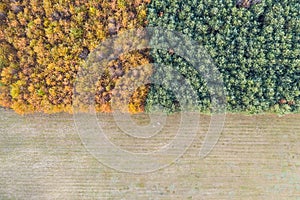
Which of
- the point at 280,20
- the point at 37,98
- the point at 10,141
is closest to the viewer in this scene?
the point at 280,20

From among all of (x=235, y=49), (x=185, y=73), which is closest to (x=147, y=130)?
(x=185, y=73)

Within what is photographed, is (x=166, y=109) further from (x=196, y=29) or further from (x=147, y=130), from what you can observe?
(x=196, y=29)

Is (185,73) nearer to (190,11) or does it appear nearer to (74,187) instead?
(190,11)

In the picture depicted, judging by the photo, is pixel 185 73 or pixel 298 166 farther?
pixel 298 166

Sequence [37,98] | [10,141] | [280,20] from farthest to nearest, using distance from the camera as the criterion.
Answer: [10,141]
[37,98]
[280,20]

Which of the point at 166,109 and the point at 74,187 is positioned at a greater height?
the point at 166,109

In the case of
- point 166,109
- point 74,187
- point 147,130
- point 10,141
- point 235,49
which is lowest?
point 74,187
